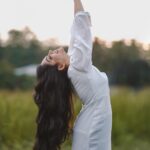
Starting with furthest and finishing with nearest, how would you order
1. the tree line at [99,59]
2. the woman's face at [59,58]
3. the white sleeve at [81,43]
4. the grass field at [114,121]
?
the tree line at [99,59] → the grass field at [114,121] → the woman's face at [59,58] → the white sleeve at [81,43]

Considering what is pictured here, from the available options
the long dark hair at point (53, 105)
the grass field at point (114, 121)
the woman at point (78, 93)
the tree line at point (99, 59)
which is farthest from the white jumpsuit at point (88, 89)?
the tree line at point (99, 59)

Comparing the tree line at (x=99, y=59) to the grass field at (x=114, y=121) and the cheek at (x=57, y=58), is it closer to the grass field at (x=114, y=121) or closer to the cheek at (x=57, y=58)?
the grass field at (x=114, y=121)

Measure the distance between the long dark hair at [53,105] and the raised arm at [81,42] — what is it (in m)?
0.18

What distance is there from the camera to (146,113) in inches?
440

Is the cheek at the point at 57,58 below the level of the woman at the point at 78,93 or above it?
above

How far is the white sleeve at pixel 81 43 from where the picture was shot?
4.08 m

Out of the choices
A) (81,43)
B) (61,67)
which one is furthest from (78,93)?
(81,43)

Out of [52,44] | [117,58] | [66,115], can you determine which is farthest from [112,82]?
[66,115]

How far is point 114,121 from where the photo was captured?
34.1ft

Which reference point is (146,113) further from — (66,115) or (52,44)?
(66,115)

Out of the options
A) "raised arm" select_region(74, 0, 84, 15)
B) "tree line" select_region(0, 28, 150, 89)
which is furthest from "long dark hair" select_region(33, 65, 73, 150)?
"tree line" select_region(0, 28, 150, 89)

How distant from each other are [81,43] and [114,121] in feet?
20.9

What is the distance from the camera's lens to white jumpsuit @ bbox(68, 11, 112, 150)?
13.5ft

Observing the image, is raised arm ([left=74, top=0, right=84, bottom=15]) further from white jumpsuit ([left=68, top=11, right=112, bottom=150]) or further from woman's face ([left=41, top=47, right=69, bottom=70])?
woman's face ([left=41, top=47, right=69, bottom=70])
